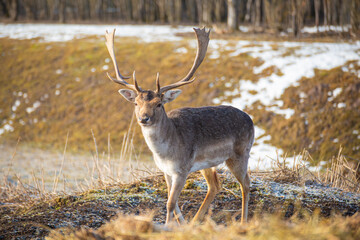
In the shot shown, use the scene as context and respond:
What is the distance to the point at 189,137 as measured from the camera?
5148 mm

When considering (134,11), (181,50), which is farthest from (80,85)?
(134,11)

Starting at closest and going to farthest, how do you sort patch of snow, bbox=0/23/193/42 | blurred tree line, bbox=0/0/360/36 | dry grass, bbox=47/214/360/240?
1. dry grass, bbox=47/214/360/240
2. patch of snow, bbox=0/23/193/42
3. blurred tree line, bbox=0/0/360/36

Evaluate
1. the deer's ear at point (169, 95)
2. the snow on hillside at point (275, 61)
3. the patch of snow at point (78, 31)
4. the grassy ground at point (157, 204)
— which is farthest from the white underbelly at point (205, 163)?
the patch of snow at point (78, 31)

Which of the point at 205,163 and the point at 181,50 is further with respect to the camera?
the point at 181,50

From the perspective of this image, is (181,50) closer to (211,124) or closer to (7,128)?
(7,128)

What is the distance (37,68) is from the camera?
60.6ft

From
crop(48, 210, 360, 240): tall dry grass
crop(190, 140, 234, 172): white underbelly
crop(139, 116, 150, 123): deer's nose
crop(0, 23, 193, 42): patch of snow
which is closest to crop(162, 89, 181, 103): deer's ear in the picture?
crop(139, 116, 150, 123): deer's nose

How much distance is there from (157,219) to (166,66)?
40.5ft

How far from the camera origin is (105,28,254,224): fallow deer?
15.6ft

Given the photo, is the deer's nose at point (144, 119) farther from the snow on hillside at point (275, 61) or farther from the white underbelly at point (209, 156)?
the snow on hillside at point (275, 61)

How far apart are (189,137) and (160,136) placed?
53 cm

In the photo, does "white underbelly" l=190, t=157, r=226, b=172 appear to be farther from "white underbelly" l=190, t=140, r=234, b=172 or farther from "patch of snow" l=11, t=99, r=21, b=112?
"patch of snow" l=11, t=99, r=21, b=112

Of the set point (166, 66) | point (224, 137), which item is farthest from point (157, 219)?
point (166, 66)

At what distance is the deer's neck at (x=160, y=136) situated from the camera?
186 inches
